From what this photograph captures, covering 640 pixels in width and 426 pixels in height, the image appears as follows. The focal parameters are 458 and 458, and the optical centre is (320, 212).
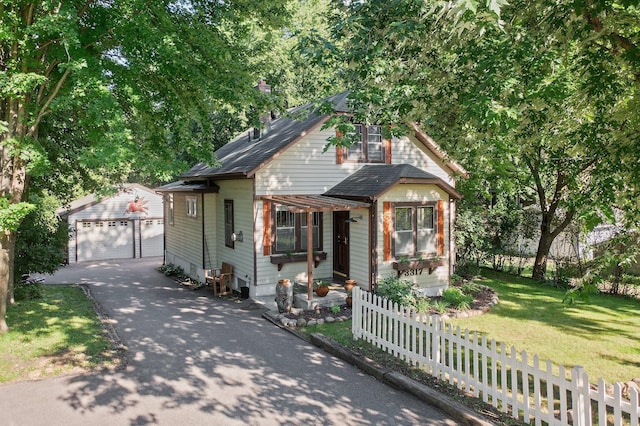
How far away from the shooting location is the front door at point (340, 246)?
49.7 feet

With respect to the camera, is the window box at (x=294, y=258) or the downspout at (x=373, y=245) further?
the window box at (x=294, y=258)

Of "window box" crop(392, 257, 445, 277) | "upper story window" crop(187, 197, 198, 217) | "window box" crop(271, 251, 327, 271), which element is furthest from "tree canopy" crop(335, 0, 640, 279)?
"upper story window" crop(187, 197, 198, 217)

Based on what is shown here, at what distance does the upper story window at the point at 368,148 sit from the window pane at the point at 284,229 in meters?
2.91

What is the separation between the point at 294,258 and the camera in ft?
47.9

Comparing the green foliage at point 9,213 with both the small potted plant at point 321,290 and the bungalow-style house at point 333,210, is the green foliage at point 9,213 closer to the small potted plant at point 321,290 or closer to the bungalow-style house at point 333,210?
the bungalow-style house at point 333,210

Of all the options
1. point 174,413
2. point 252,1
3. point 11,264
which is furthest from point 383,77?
point 11,264

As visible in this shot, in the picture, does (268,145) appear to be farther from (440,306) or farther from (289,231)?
(440,306)

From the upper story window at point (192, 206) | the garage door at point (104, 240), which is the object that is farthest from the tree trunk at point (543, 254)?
the garage door at point (104, 240)

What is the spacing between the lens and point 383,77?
892 centimetres

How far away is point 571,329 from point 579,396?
6500 millimetres

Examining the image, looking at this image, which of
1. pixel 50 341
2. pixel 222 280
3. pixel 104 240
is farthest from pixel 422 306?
pixel 104 240

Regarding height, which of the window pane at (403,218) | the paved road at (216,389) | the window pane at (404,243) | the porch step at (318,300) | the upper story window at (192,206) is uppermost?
the upper story window at (192,206)

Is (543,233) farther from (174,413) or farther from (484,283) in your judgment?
(174,413)

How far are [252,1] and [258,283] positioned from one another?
7967mm
